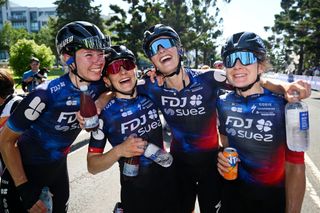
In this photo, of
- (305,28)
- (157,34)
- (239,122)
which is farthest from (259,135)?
(305,28)

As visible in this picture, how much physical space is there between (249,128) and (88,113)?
5.34 feet

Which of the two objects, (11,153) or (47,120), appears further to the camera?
(47,120)

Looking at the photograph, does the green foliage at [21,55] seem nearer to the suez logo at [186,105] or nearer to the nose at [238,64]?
the suez logo at [186,105]

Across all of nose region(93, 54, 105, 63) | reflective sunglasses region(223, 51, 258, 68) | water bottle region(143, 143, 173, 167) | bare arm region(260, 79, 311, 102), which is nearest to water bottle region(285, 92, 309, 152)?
bare arm region(260, 79, 311, 102)

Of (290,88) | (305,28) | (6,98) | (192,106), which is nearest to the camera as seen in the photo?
(290,88)

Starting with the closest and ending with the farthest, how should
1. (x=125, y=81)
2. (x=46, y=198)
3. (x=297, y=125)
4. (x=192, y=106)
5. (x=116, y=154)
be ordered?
(x=297, y=125), (x=116, y=154), (x=46, y=198), (x=125, y=81), (x=192, y=106)

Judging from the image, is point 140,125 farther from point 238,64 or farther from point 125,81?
point 238,64

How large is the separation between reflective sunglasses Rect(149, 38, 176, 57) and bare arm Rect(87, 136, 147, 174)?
1213mm

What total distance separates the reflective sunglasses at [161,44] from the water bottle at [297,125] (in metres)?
1.53

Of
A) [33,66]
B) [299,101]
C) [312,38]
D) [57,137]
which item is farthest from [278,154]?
[312,38]

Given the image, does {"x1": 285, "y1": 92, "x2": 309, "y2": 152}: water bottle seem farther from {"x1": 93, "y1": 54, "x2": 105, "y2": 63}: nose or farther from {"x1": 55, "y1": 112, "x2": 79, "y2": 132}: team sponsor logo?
{"x1": 55, "y1": 112, "x2": 79, "y2": 132}: team sponsor logo

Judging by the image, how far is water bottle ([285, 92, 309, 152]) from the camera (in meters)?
2.64

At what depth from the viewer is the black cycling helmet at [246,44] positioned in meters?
3.12

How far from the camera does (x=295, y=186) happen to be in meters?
2.92
